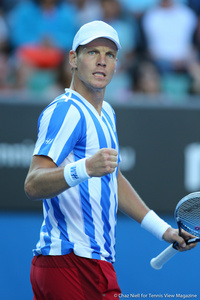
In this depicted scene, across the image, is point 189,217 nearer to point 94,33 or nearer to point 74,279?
point 74,279

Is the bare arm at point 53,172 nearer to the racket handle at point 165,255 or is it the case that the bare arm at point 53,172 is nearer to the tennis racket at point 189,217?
the tennis racket at point 189,217

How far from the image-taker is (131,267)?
521cm

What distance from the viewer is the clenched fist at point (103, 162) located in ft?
8.14

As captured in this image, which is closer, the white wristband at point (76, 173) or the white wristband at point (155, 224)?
the white wristband at point (76, 173)

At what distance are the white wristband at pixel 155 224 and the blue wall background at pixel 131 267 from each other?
1.35 metres

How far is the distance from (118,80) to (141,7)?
1.54 m

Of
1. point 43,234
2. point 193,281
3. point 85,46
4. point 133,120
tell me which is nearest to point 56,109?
point 85,46

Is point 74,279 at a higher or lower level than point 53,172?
lower

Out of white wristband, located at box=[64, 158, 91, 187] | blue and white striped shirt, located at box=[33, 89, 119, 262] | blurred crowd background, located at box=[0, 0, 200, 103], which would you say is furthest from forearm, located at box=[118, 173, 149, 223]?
blurred crowd background, located at box=[0, 0, 200, 103]

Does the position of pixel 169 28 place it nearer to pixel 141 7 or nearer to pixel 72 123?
pixel 141 7

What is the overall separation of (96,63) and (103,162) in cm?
66

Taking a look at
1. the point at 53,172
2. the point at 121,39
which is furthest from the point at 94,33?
the point at 121,39

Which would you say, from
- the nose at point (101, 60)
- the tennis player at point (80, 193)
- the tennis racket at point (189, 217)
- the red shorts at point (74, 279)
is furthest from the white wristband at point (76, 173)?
the tennis racket at point (189, 217)

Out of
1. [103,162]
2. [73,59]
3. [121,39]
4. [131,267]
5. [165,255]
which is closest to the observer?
[103,162]
